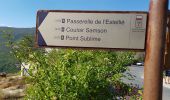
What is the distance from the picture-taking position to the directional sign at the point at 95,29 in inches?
152

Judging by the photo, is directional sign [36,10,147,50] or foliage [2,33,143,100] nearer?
directional sign [36,10,147,50]

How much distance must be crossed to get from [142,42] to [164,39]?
0.23m

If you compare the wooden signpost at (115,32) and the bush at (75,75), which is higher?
the wooden signpost at (115,32)

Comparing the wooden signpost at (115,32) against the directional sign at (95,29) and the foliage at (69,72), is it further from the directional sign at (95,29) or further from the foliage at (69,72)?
the foliage at (69,72)

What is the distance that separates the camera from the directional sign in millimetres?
3869

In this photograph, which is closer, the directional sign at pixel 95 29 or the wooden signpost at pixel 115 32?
the wooden signpost at pixel 115 32

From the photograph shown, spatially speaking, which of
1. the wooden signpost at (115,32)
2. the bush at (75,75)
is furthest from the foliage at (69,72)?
the wooden signpost at (115,32)

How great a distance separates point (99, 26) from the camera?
3.93m

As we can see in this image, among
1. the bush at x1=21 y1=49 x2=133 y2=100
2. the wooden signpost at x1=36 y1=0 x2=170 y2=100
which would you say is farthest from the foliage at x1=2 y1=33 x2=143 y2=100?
the wooden signpost at x1=36 y1=0 x2=170 y2=100

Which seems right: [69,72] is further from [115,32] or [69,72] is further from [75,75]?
[115,32]

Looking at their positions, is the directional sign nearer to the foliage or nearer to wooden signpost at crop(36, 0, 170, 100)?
wooden signpost at crop(36, 0, 170, 100)

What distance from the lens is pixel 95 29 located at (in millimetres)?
3930

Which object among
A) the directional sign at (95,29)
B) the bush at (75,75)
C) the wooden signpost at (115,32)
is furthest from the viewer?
the bush at (75,75)

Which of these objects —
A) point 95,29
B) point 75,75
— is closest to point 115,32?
point 95,29
